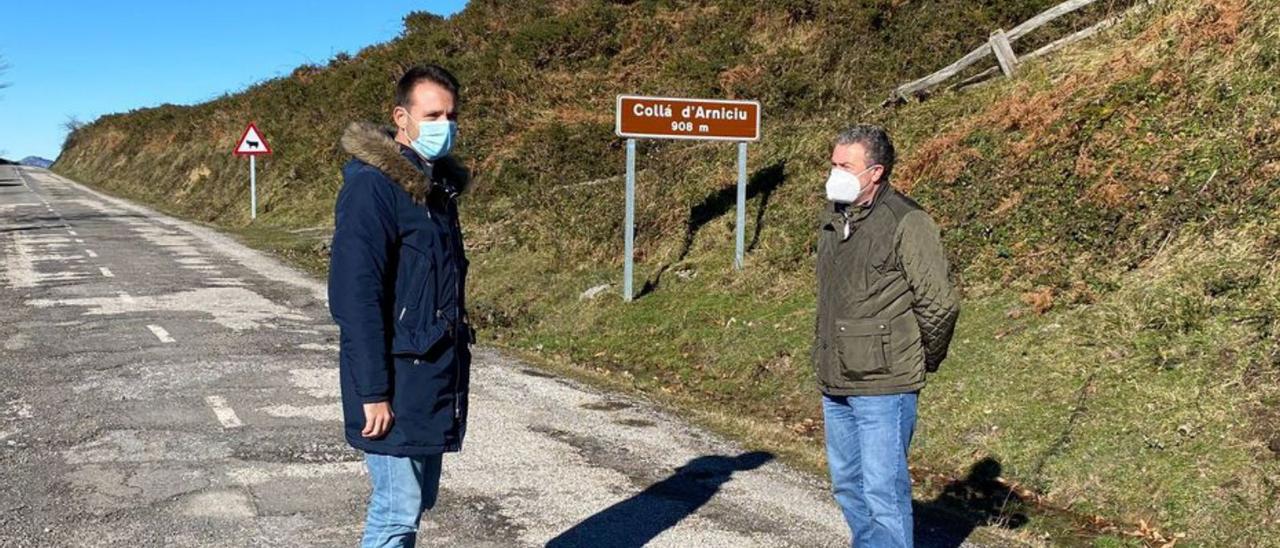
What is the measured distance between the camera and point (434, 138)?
332 cm

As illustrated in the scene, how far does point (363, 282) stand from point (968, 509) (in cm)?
416

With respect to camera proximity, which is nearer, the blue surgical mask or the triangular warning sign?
the blue surgical mask

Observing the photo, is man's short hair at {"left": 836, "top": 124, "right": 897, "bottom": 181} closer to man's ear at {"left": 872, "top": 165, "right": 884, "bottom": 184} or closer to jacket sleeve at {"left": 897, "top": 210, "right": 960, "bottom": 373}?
man's ear at {"left": 872, "top": 165, "right": 884, "bottom": 184}

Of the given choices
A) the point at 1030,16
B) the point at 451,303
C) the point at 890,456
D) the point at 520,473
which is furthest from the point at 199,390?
the point at 1030,16

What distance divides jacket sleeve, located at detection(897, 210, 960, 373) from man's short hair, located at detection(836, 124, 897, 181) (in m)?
0.23

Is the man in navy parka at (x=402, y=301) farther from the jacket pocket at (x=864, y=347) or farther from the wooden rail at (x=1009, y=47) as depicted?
the wooden rail at (x=1009, y=47)

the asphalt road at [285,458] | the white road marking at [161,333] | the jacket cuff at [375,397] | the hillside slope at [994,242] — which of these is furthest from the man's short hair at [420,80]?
the white road marking at [161,333]

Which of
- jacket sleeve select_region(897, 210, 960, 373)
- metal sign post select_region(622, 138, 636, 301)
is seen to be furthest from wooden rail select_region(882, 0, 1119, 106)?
jacket sleeve select_region(897, 210, 960, 373)

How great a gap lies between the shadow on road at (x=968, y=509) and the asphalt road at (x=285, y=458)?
141mm

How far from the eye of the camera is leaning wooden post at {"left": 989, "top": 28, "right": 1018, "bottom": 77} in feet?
42.8

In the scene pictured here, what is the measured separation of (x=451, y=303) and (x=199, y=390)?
5222mm

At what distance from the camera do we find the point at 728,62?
1956 centimetres

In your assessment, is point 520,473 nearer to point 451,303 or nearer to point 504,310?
point 451,303

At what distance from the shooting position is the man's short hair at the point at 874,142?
3900mm
